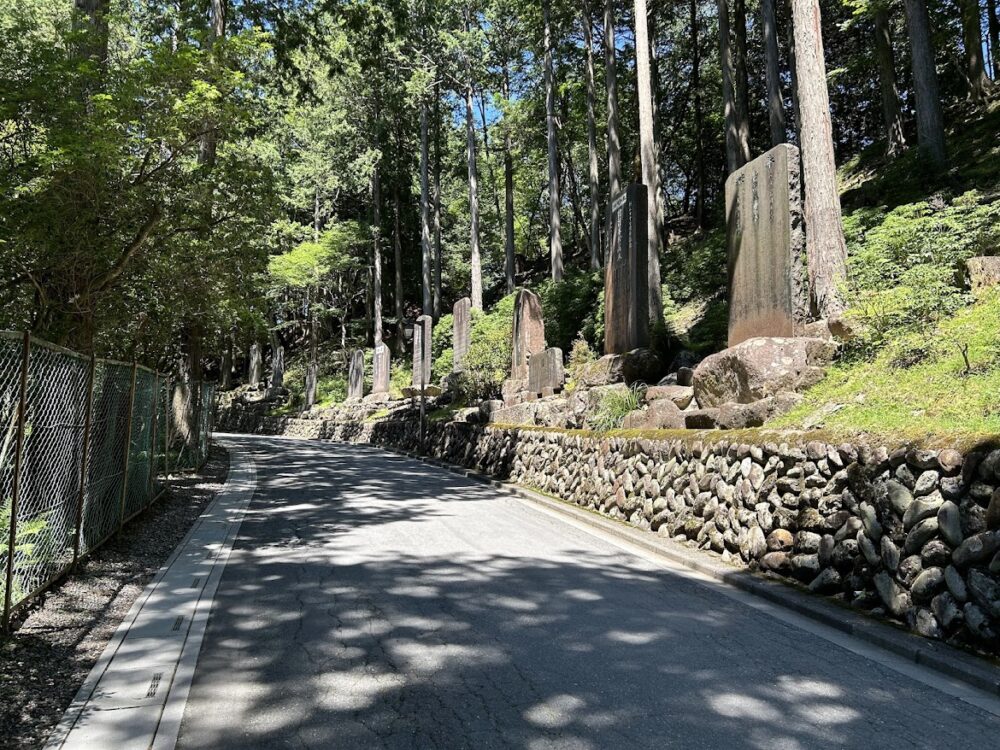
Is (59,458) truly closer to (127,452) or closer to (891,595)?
(127,452)

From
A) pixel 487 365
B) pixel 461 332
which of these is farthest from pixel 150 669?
pixel 461 332

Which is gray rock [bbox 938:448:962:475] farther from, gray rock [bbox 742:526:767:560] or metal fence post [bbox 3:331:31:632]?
metal fence post [bbox 3:331:31:632]

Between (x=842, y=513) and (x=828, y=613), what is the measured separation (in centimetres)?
83

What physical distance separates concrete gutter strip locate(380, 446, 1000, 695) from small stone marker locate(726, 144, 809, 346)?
3.65 meters

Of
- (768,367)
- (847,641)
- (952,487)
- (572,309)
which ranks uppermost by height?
(572,309)

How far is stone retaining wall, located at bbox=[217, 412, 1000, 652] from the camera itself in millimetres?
4012

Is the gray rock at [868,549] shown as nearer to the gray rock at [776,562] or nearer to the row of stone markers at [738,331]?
the gray rock at [776,562]

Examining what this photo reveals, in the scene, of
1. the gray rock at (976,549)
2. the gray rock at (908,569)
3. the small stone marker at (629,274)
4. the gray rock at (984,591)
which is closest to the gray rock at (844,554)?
the gray rock at (908,569)

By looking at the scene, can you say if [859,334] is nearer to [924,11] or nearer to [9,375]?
[9,375]

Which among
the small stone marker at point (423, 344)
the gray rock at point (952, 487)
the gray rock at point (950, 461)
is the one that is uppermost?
the small stone marker at point (423, 344)

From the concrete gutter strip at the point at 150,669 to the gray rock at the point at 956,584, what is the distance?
4567 millimetres

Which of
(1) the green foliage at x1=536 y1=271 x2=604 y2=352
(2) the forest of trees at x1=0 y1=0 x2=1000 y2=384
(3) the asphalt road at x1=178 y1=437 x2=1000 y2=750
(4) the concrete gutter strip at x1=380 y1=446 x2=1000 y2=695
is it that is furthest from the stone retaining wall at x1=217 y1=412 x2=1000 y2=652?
(1) the green foliage at x1=536 y1=271 x2=604 y2=352

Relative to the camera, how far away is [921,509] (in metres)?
4.38

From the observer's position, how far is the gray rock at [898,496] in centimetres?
455
